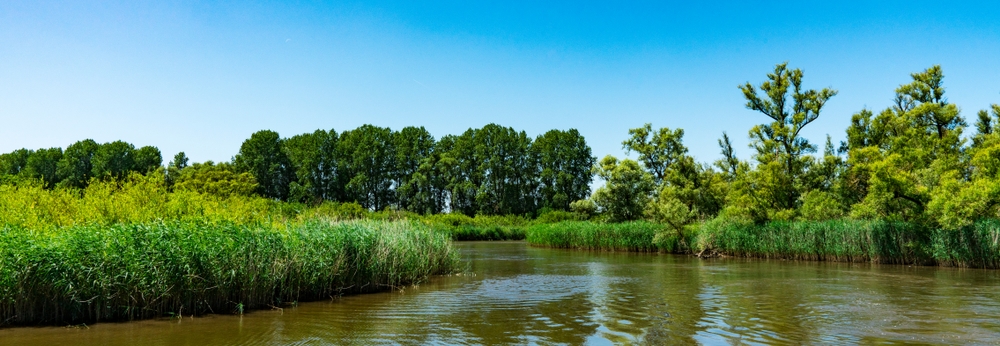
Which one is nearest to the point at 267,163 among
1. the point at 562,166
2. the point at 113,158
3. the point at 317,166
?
the point at 317,166

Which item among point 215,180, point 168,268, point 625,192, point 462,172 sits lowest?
point 168,268

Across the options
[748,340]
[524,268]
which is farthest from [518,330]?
[524,268]

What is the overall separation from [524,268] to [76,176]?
79.4 meters

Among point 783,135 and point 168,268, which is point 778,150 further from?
point 168,268

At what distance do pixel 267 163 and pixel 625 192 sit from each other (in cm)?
5809

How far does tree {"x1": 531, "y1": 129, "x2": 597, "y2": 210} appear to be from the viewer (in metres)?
88.7

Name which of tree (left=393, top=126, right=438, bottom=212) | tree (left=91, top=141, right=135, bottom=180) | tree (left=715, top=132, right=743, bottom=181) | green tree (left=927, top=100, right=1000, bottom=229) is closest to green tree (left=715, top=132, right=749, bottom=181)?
tree (left=715, top=132, right=743, bottom=181)

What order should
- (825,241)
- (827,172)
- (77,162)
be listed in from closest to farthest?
(825,241) < (827,172) < (77,162)

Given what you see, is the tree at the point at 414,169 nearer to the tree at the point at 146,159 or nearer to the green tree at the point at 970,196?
the tree at the point at 146,159

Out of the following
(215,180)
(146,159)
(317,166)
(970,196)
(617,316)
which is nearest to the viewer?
(617,316)

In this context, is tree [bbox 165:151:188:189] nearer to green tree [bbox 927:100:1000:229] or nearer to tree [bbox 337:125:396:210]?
tree [bbox 337:125:396:210]

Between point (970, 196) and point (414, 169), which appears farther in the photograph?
point (414, 169)

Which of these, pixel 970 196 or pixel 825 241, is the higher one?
pixel 970 196

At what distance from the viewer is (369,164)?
9094 cm
